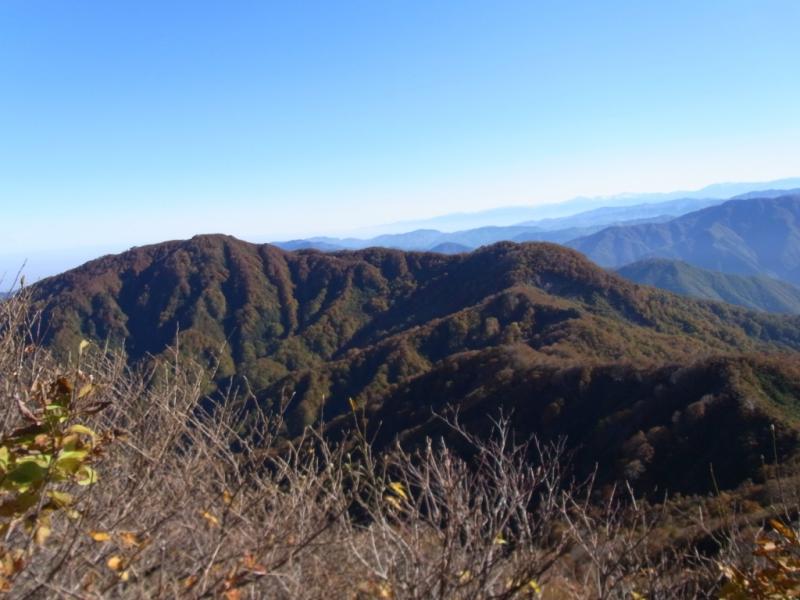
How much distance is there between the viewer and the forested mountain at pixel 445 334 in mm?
32219

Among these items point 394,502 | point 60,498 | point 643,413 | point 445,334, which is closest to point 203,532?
point 394,502

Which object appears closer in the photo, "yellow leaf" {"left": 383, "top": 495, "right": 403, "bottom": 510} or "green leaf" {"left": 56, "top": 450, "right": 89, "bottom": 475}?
"green leaf" {"left": 56, "top": 450, "right": 89, "bottom": 475}

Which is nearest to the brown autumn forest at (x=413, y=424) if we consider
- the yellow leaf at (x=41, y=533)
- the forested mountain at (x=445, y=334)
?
the yellow leaf at (x=41, y=533)

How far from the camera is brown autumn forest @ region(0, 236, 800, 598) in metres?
3.20

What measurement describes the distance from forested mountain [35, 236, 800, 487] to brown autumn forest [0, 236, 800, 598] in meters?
0.28

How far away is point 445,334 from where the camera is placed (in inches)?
2820

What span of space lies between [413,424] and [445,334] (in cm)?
3186

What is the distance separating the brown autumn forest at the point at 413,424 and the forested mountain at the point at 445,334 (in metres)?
0.28

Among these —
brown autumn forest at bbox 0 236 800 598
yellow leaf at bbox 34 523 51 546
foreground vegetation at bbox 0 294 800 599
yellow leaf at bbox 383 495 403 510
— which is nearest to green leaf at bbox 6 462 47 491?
foreground vegetation at bbox 0 294 800 599

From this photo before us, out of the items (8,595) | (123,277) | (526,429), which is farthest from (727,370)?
(123,277)

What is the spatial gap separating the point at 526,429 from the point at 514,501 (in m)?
35.1

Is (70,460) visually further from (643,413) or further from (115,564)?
(643,413)

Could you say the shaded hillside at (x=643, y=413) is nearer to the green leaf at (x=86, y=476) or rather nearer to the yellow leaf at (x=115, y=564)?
the yellow leaf at (x=115, y=564)

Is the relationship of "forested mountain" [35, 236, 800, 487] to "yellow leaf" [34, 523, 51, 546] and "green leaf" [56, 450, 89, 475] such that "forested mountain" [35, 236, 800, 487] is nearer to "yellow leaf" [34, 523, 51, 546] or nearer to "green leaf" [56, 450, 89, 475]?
"yellow leaf" [34, 523, 51, 546]
